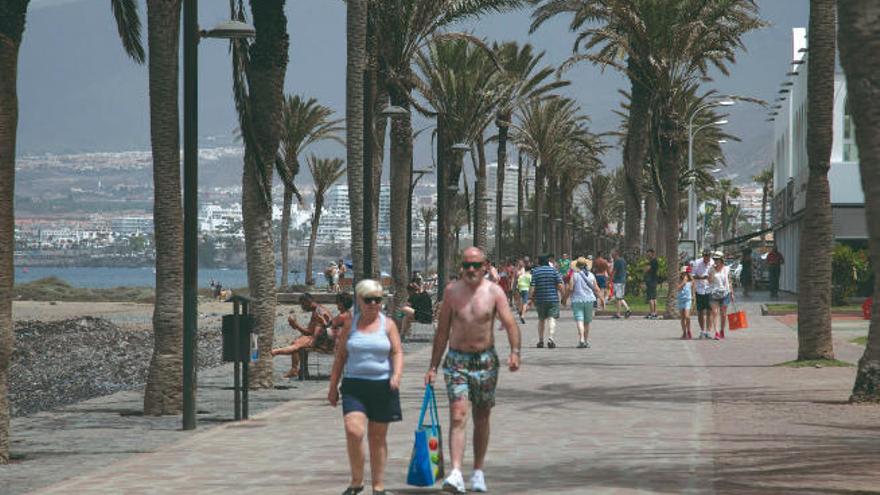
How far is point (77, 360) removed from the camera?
1299 inches

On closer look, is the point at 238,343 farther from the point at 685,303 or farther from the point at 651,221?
the point at 651,221

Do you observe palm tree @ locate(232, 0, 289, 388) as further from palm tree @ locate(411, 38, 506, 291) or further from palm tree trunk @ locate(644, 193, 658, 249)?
palm tree trunk @ locate(644, 193, 658, 249)

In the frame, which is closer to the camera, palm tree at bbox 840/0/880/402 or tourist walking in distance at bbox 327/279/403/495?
tourist walking in distance at bbox 327/279/403/495

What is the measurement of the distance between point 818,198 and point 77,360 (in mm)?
16898

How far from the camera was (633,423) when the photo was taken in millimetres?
15539

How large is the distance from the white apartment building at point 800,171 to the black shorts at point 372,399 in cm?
2642

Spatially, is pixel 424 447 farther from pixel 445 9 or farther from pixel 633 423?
pixel 445 9

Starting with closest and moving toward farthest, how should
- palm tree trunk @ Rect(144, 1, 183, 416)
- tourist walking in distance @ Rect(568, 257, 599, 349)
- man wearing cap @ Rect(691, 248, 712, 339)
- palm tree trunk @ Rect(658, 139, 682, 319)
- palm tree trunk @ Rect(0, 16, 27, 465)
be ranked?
palm tree trunk @ Rect(0, 16, 27, 465), palm tree trunk @ Rect(144, 1, 183, 416), tourist walking in distance @ Rect(568, 257, 599, 349), man wearing cap @ Rect(691, 248, 712, 339), palm tree trunk @ Rect(658, 139, 682, 319)

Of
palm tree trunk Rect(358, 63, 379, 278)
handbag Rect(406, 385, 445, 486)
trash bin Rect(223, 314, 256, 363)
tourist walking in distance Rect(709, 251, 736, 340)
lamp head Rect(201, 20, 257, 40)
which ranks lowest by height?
handbag Rect(406, 385, 445, 486)

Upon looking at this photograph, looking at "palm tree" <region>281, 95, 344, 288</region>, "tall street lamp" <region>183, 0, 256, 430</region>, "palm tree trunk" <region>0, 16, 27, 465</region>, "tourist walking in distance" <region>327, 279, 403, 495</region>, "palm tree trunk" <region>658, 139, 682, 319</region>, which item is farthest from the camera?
"palm tree" <region>281, 95, 344, 288</region>

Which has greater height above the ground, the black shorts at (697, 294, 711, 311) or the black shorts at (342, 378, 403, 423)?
the black shorts at (697, 294, 711, 311)

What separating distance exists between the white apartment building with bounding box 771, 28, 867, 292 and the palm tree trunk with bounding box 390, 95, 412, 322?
9.52 meters

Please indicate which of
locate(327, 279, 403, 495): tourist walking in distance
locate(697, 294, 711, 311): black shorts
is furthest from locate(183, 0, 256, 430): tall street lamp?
locate(697, 294, 711, 311): black shorts

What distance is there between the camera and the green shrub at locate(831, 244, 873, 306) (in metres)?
46.6
